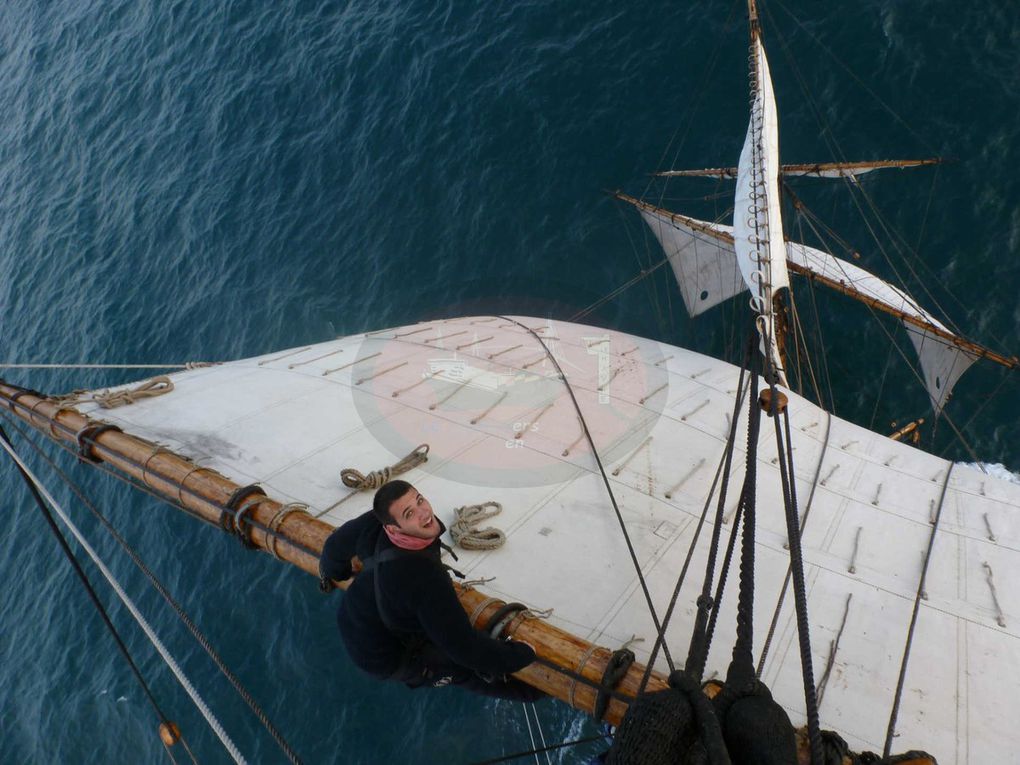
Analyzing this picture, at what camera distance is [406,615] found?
5.82 m

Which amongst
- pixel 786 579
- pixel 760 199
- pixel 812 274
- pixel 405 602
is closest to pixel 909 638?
pixel 786 579

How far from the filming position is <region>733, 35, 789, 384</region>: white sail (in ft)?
52.7

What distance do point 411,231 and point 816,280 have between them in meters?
14.3

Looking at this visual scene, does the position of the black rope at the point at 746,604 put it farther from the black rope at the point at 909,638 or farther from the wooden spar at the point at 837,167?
the wooden spar at the point at 837,167

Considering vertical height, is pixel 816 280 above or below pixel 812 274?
below

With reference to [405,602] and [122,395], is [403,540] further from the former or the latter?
[122,395]

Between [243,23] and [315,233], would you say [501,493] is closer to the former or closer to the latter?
[315,233]

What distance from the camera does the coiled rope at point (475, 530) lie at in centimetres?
953

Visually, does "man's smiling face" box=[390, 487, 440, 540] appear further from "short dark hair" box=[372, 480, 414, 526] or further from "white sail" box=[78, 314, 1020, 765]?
"white sail" box=[78, 314, 1020, 765]

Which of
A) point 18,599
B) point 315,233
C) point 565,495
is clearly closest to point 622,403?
point 565,495

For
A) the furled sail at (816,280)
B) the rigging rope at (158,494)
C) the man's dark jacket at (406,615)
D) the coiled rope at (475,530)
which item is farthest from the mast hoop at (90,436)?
the furled sail at (816,280)

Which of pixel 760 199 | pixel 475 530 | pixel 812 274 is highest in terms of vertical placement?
pixel 760 199

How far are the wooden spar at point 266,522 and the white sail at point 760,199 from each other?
1093 centimetres

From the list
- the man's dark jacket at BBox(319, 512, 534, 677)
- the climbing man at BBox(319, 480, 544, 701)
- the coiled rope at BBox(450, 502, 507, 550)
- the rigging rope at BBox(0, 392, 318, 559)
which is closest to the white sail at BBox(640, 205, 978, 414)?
the coiled rope at BBox(450, 502, 507, 550)
